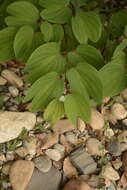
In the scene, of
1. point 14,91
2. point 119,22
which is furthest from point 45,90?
point 14,91

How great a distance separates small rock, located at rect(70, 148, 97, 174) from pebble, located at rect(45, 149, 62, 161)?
7 centimetres

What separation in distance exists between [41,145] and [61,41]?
0.80 m

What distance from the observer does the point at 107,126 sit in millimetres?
2084

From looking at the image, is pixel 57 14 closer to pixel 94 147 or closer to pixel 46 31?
pixel 46 31

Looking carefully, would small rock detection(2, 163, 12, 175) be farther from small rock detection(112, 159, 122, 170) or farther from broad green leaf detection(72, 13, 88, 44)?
broad green leaf detection(72, 13, 88, 44)

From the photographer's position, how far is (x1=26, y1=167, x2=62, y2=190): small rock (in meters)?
1.85

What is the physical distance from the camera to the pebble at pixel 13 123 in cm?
193

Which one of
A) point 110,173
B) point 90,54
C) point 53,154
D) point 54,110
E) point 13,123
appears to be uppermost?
point 90,54

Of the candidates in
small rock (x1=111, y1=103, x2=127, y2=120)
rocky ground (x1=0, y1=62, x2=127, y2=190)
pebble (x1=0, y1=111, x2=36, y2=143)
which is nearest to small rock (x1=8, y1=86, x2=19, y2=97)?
rocky ground (x1=0, y1=62, x2=127, y2=190)

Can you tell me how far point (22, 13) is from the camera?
4.11ft

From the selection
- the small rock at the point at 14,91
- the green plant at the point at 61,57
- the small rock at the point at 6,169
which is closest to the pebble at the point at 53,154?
the small rock at the point at 6,169

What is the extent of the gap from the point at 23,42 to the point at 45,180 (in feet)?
2.89

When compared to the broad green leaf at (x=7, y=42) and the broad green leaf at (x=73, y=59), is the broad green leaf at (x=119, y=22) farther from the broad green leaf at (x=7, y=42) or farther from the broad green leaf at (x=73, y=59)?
the broad green leaf at (x=7, y=42)

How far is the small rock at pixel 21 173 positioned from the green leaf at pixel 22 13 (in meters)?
0.85
